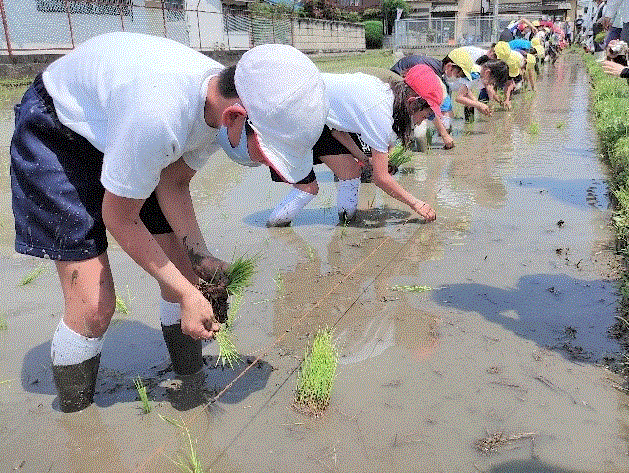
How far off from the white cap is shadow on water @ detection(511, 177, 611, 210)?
3.46m

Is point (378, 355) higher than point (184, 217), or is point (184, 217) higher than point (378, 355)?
point (184, 217)

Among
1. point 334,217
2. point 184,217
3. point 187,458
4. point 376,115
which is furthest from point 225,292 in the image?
point 334,217

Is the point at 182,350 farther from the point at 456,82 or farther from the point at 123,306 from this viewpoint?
the point at 456,82

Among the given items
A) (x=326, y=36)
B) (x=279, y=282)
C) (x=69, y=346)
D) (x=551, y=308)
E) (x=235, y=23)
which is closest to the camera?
(x=69, y=346)

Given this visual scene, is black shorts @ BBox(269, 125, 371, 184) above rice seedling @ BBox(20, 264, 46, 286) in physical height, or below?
above

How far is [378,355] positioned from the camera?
253 cm

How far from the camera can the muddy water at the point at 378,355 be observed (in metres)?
1.95

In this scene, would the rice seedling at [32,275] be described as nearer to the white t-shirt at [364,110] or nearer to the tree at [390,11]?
the white t-shirt at [364,110]

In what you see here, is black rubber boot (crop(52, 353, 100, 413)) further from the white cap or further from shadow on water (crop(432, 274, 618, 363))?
shadow on water (crop(432, 274, 618, 363))

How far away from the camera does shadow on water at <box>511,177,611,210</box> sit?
15.0 feet

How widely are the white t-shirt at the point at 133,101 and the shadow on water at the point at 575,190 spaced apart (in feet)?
11.7

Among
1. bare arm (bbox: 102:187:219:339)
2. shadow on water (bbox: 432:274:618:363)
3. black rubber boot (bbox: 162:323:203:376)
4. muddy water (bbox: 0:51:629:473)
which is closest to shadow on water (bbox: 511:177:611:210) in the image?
muddy water (bbox: 0:51:629:473)

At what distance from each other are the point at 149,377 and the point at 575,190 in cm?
386

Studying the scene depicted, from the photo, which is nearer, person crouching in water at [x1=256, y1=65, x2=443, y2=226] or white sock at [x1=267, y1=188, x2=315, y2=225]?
person crouching in water at [x1=256, y1=65, x2=443, y2=226]
